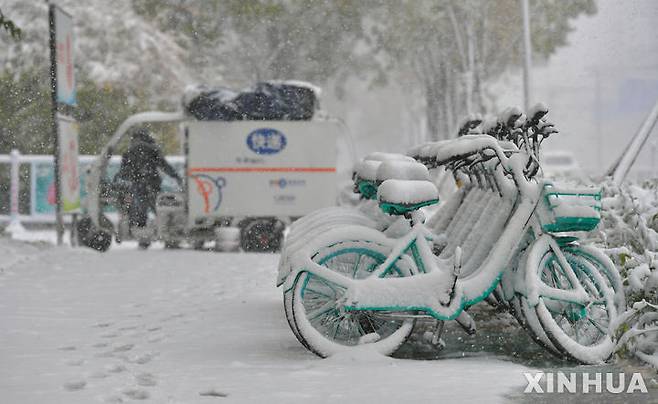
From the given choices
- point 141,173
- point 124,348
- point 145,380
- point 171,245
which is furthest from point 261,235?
point 145,380

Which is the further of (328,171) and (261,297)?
(328,171)

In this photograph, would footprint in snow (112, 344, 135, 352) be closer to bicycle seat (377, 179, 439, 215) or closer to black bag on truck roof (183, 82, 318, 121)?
bicycle seat (377, 179, 439, 215)

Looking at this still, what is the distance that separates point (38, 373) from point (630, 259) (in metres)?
3.63

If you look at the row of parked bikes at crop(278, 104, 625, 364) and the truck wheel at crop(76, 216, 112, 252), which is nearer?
the row of parked bikes at crop(278, 104, 625, 364)

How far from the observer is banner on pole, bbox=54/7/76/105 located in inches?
592

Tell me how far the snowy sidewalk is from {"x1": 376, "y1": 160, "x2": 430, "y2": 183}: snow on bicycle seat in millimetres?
975

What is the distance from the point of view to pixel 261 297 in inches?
363

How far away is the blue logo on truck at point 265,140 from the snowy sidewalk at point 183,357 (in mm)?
4989

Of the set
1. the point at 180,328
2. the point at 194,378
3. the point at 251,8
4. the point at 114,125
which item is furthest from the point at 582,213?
the point at 251,8

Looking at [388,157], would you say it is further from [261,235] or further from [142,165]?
[142,165]

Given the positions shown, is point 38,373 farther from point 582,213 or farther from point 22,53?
point 22,53

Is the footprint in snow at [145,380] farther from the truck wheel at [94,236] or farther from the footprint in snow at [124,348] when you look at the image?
the truck wheel at [94,236]

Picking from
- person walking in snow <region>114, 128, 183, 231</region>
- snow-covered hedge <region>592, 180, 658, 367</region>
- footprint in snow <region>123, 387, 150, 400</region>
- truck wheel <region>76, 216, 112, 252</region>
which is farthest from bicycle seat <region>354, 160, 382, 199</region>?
truck wheel <region>76, 216, 112, 252</region>

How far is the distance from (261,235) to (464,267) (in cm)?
945
